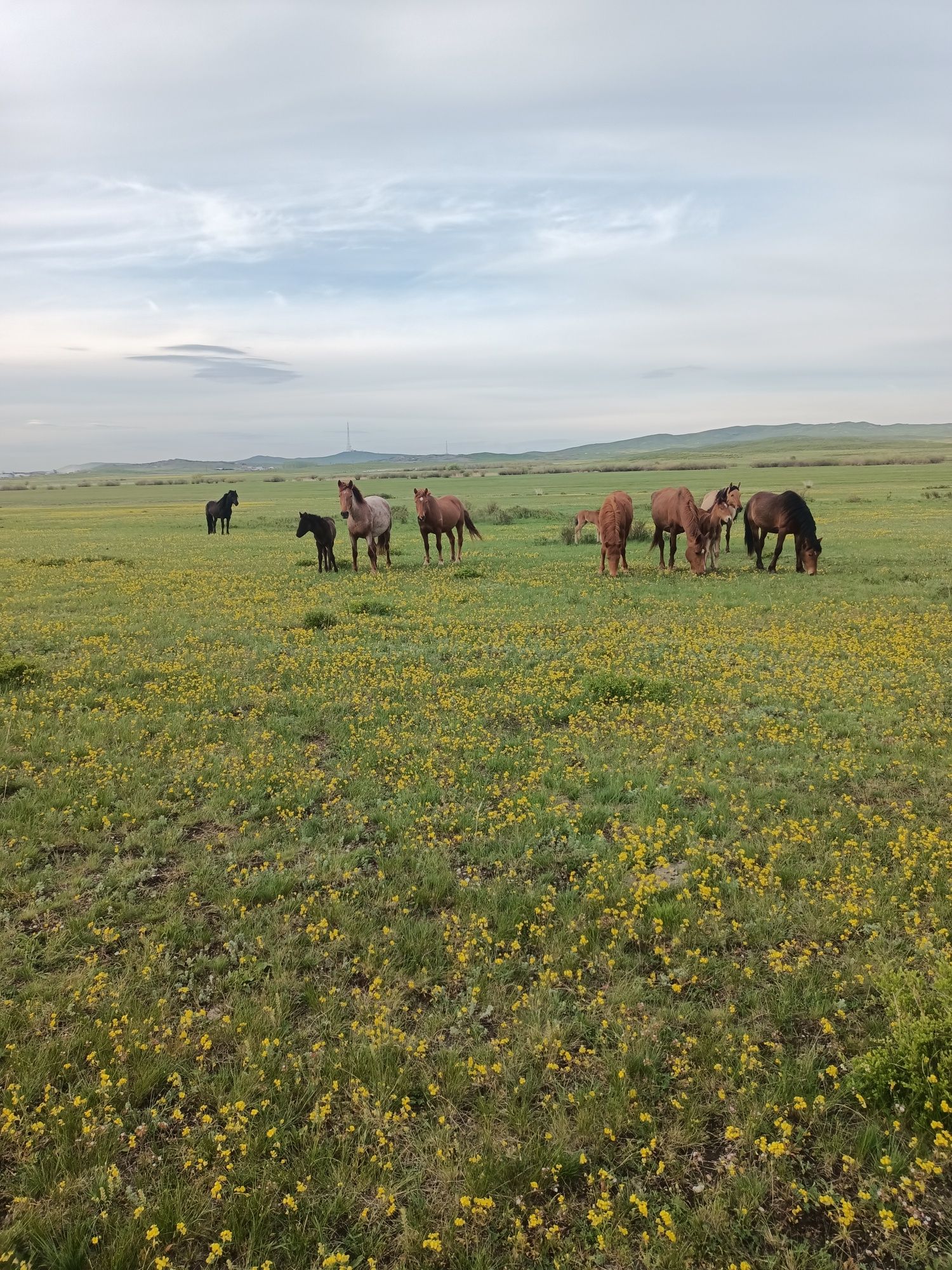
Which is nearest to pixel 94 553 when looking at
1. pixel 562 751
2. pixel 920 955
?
pixel 562 751

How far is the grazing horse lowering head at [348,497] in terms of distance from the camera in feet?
72.0

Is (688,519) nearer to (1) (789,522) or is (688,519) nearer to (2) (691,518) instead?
(2) (691,518)

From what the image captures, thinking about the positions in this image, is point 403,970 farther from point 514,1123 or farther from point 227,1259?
point 227,1259

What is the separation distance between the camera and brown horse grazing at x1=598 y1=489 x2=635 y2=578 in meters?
21.6

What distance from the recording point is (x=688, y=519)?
21.5 metres

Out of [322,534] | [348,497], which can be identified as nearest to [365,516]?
[348,497]

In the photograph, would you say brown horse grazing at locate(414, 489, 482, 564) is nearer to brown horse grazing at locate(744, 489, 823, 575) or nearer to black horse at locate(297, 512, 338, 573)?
black horse at locate(297, 512, 338, 573)

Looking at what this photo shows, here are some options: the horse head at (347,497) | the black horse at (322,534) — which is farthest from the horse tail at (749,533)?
the black horse at (322,534)

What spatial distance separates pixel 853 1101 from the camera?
3912 millimetres

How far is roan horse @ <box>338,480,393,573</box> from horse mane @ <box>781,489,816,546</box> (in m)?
13.2

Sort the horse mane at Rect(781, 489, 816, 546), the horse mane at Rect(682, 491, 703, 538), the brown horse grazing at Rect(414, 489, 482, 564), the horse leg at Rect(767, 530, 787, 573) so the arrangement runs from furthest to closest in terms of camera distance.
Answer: the brown horse grazing at Rect(414, 489, 482, 564) < the horse leg at Rect(767, 530, 787, 573) < the horse mane at Rect(682, 491, 703, 538) < the horse mane at Rect(781, 489, 816, 546)

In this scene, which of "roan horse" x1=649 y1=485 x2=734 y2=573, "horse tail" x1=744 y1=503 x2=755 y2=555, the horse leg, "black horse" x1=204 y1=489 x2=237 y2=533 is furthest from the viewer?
"black horse" x1=204 y1=489 x2=237 y2=533

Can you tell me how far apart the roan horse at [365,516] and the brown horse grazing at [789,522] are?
41.6 feet

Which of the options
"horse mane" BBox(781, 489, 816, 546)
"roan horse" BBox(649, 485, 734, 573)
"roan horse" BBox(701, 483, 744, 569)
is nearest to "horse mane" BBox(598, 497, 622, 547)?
"roan horse" BBox(649, 485, 734, 573)
